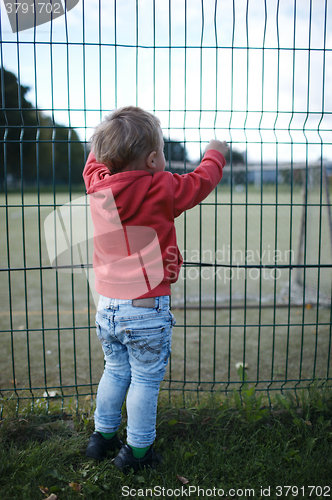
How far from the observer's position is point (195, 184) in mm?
1626

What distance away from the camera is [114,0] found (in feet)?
6.77

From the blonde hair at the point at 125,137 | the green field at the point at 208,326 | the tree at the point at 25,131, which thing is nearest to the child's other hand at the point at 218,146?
the blonde hair at the point at 125,137

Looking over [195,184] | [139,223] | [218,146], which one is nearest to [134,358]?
[139,223]

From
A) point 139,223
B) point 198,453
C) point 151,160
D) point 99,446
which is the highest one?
point 151,160

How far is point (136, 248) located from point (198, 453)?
3.83 ft

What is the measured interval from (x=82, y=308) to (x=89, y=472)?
10.7 ft

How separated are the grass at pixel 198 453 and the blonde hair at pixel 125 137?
147 cm

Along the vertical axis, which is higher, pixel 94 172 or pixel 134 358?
pixel 94 172

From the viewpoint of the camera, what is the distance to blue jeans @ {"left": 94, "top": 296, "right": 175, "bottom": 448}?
1.63 m

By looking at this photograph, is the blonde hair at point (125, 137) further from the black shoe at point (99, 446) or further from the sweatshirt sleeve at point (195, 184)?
the black shoe at point (99, 446)

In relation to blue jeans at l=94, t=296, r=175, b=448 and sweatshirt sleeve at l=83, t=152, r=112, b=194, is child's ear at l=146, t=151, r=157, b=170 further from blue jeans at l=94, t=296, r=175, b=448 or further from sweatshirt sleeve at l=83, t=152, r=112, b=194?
blue jeans at l=94, t=296, r=175, b=448

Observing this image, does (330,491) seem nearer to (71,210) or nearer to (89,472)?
(89,472)

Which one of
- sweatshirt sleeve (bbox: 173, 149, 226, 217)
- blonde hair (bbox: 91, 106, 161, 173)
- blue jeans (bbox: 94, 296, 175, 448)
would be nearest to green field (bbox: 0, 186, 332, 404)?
blue jeans (bbox: 94, 296, 175, 448)

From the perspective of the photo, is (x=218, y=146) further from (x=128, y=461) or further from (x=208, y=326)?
(x=128, y=461)
